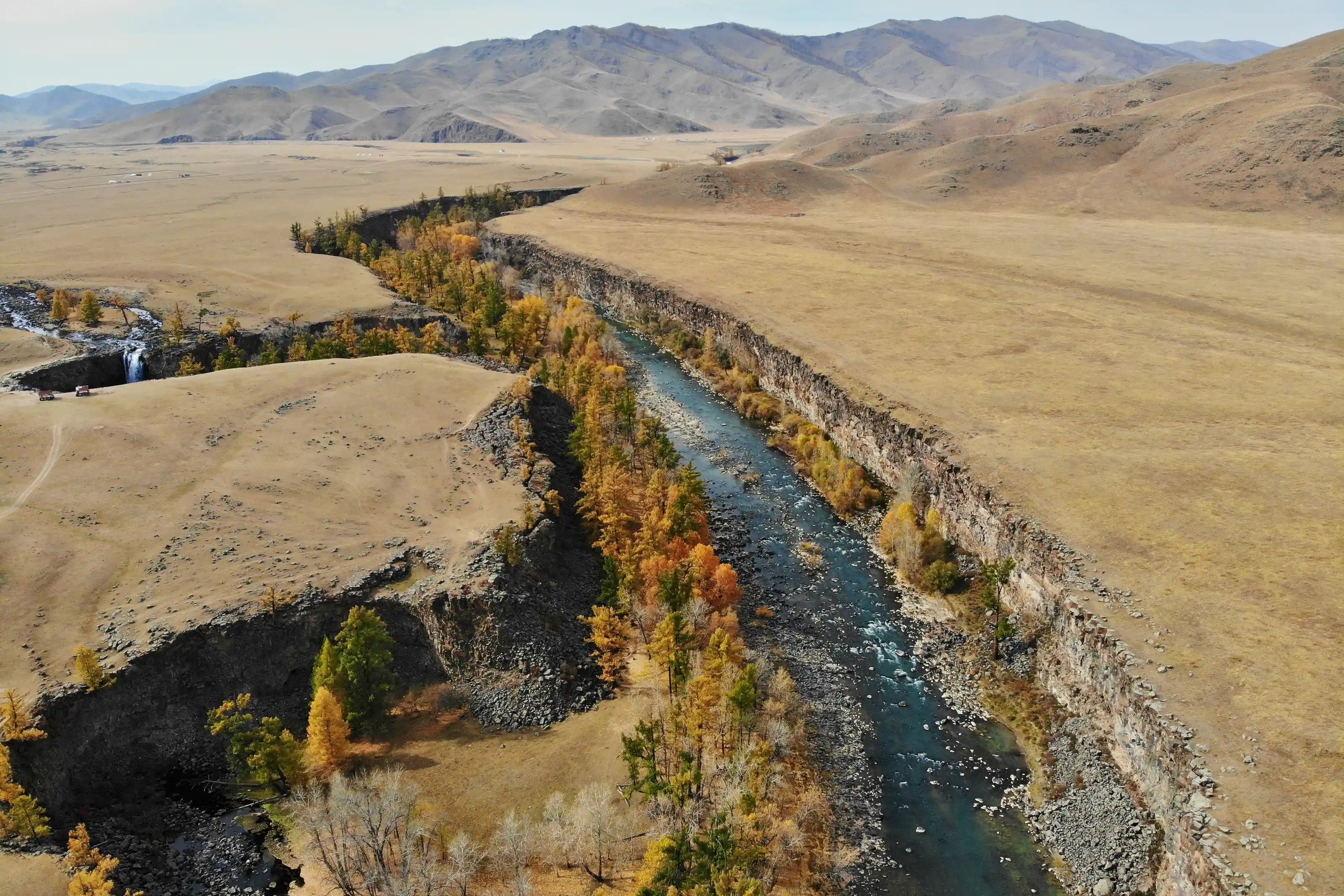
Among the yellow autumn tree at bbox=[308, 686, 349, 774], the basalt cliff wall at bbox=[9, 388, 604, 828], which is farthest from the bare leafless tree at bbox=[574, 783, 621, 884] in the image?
the yellow autumn tree at bbox=[308, 686, 349, 774]

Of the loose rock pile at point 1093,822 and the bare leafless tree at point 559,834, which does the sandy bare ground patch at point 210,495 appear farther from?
the loose rock pile at point 1093,822

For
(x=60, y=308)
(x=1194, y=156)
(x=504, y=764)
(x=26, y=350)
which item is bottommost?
(x=504, y=764)

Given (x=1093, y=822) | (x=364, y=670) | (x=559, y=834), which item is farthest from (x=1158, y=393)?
(x=364, y=670)

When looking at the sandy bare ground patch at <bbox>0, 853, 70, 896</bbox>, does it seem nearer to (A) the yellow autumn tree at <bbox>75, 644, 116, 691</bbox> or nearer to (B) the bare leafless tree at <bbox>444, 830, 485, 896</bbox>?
(A) the yellow autumn tree at <bbox>75, 644, 116, 691</bbox>

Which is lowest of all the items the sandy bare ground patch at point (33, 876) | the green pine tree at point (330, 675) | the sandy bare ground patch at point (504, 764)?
the sandy bare ground patch at point (504, 764)

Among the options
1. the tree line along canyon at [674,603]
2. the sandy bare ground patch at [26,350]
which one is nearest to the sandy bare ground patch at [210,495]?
the tree line along canyon at [674,603]

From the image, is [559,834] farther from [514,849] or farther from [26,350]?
[26,350]
